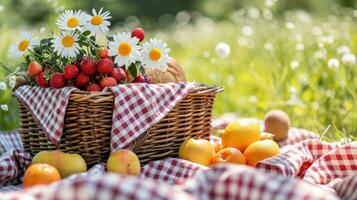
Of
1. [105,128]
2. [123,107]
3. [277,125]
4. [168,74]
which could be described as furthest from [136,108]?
[277,125]

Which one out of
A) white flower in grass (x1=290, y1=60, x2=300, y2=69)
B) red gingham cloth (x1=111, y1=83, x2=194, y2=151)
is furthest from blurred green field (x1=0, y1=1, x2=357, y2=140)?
red gingham cloth (x1=111, y1=83, x2=194, y2=151)

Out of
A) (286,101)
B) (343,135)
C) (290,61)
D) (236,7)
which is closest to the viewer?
(343,135)

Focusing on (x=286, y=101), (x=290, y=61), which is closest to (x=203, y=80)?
(x=290, y=61)

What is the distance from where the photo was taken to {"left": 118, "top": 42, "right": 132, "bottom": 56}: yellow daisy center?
111 inches

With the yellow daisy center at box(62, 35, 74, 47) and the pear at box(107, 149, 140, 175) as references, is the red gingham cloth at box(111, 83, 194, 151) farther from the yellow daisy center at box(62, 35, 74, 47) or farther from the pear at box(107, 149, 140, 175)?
the yellow daisy center at box(62, 35, 74, 47)

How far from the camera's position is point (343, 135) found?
11.4 ft

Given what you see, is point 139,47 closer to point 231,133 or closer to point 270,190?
point 231,133

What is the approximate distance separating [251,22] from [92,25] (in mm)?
3200

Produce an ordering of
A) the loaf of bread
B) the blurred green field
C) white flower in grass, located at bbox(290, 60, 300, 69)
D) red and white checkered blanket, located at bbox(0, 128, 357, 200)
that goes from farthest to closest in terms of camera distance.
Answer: white flower in grass, located at bbox(290, 60, 300, 69)
the blurred green field
the loaf of bread
red and white checkered blanket, located at bbox(0, 128, 357, 200)

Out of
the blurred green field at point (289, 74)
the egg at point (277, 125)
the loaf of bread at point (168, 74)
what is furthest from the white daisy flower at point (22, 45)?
the egg at point (277, 125)

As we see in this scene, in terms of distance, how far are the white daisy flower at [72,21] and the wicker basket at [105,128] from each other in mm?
319

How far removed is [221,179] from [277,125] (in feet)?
5.57

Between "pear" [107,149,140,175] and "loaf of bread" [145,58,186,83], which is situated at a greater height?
"loaf of bread" [145,58,186,83]

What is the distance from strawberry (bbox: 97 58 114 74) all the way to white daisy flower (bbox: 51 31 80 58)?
0.40 feet
